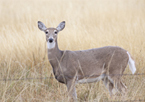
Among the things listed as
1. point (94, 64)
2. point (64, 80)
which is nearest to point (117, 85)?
point (94, 64)

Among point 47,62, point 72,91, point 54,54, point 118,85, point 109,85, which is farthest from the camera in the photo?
point 47,62

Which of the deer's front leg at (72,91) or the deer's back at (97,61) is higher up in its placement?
the deer's back at (97,61)

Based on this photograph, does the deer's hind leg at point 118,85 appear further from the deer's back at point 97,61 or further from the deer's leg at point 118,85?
the deer's back at point 97,61

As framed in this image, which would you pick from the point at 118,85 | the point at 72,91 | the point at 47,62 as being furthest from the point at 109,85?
the point at 47,62

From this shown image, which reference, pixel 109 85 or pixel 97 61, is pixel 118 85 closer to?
pixel 109 85

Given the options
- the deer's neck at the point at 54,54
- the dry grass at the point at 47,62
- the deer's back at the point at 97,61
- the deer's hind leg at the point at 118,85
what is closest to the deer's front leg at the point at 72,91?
the dry grass at the point at 47,62

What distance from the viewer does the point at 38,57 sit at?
6539mm

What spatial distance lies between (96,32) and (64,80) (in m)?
3.59

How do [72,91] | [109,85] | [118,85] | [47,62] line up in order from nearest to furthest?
[72,91], [118,85], [109,85], [47,62]

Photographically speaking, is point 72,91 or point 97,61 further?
point 97,61

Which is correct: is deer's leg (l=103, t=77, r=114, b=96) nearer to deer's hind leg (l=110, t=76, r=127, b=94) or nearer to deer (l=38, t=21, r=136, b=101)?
deer (l=38, t=21, r=136, b=101)

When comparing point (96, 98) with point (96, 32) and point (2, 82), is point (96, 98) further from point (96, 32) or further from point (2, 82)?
point (96, 32)

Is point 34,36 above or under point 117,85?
above

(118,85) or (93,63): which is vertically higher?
(93,63)
